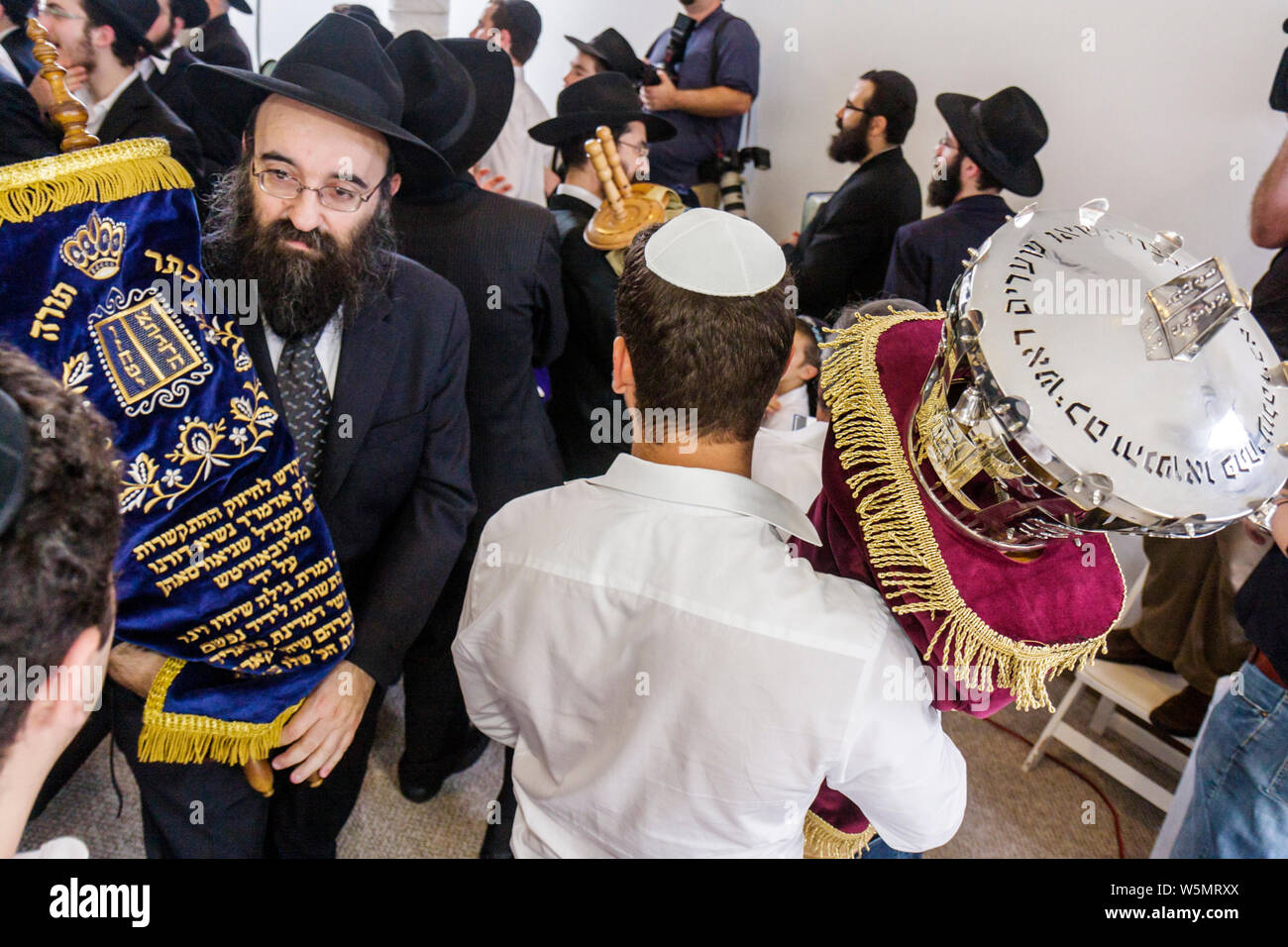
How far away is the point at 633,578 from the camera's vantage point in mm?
940

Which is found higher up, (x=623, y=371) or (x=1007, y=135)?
(x=1007, y=135)

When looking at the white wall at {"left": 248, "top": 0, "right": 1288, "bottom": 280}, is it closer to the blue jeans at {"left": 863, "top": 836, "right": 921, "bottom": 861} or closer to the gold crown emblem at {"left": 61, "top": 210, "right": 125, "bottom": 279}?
the blue jeans at {"left": 863, "top": 836, "right": 921, "bottom": 861}

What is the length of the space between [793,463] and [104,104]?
2.33m

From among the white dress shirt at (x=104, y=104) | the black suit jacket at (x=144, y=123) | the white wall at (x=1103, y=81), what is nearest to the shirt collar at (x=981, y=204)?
the white wall at (x=1103, y=81)

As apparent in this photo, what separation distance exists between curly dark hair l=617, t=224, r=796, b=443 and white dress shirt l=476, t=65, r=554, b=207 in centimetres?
281

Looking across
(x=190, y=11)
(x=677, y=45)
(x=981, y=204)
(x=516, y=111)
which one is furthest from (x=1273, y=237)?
(x=190, y=11)

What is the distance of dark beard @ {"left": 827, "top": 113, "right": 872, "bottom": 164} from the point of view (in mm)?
3293

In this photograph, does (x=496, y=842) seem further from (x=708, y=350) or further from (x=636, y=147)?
(x=636, y=147)

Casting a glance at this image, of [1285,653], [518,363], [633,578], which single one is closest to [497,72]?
[518,363]

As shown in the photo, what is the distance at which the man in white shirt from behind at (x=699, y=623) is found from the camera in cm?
89

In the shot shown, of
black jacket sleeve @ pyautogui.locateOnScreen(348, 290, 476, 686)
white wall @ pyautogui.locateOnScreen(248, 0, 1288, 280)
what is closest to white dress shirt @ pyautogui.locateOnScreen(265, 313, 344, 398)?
black jacket sleeve @ pyautogui.locateOnScreen(348, 290, 476, 686)

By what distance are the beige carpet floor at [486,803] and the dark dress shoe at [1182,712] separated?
35cm

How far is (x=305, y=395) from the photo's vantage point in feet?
4.83
